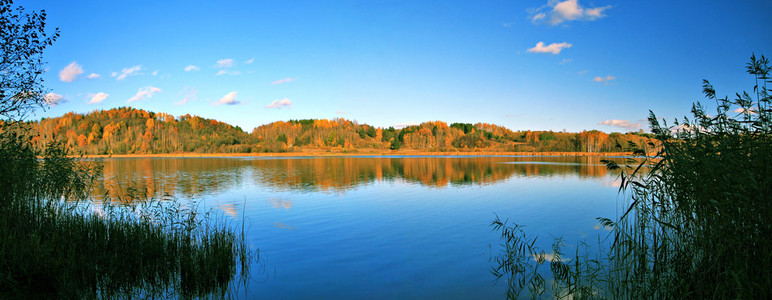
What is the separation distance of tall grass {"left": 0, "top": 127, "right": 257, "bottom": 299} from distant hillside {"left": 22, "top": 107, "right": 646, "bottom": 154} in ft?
426

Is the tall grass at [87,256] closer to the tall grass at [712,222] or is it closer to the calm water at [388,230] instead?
the calm water at [388,230]

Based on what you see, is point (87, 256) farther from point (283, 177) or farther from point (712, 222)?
point (283, 177)

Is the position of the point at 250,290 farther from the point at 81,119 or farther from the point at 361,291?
the point at 81,119

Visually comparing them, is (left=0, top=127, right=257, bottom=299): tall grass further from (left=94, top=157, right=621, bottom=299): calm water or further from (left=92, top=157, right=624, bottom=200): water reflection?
(left=92, top=157, right=624, bottom=200): water reflection

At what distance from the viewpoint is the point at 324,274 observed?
841 centimetres

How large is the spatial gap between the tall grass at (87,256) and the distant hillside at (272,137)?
129819mm

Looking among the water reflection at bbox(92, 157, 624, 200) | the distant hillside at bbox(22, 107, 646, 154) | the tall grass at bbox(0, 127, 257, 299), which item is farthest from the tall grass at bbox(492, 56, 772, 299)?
the distant hillside at bbox(22, 107, 646, 154)

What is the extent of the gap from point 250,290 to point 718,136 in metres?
8.54

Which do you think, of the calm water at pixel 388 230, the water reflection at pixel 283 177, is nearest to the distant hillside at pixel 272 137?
the water reflection at pixel 283 177

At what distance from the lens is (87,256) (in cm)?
738

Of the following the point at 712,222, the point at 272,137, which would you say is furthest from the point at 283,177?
the point at 272,137

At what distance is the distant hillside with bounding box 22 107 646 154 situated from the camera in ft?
443

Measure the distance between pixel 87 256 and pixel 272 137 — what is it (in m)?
166

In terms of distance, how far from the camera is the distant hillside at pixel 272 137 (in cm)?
13500
